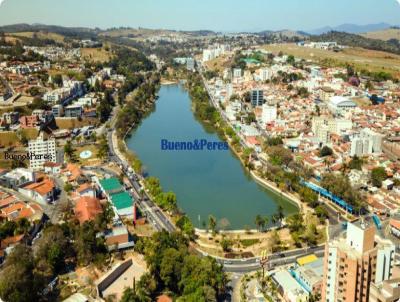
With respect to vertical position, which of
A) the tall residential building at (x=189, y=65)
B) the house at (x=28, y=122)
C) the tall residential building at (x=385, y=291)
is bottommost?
the tall residential building at (x=385, y=291)

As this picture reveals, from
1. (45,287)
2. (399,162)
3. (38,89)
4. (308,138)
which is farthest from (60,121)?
(399,162)

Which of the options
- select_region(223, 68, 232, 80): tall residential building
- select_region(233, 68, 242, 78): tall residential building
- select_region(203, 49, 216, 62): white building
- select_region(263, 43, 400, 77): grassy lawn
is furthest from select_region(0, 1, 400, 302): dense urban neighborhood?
select_region(203, 49, 216, 62): white building

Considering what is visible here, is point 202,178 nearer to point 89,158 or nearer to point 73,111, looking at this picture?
point 89,158

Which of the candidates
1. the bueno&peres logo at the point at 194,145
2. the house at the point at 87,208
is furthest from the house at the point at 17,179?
the bueno&peres logo at the point at 194,145

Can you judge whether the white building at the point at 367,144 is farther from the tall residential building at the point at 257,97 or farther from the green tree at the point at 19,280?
the green tree at the point at 19,280

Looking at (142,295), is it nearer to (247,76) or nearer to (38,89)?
(38,89)

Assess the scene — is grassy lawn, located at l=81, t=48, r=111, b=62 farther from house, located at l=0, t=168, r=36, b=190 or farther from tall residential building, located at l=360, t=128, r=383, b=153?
tall residential building, located at l=360, t=128, r=383, b=153
